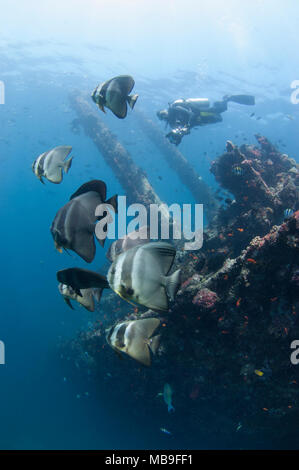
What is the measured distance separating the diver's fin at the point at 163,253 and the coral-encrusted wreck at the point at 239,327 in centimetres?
322

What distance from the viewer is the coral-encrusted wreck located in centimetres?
483

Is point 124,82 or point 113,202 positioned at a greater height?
point 124,82

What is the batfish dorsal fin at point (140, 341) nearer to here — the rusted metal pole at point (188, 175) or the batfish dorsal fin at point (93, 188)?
the batfish dorsal fin at point (93, 188)

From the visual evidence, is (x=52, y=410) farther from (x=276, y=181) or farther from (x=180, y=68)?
(x=180, y=68)

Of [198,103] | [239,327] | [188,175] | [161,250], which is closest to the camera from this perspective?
[161,250]

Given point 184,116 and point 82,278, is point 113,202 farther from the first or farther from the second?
point 184,116

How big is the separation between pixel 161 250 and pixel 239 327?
3.80 m

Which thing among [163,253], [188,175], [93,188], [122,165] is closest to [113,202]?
[93,188]

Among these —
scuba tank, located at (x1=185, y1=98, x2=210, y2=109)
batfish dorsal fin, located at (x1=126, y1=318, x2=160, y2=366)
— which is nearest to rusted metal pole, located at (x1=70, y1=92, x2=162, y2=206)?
scuba tank, located at (x1=185, y1=98, x2=210, y2=109)

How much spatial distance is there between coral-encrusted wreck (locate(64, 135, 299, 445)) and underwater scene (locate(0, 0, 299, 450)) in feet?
0.12

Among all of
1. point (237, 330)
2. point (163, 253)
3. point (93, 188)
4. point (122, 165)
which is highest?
point (122, 165)

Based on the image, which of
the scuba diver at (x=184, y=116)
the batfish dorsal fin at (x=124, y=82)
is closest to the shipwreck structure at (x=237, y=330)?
the scuba diver at (x=184, y=116)

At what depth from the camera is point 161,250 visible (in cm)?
212

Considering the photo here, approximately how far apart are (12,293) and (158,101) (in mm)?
37356
